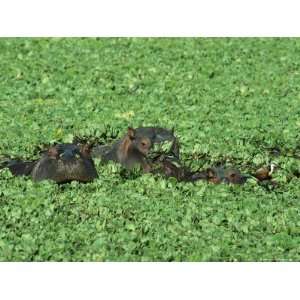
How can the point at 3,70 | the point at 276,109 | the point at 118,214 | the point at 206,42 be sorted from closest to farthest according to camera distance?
the point at 118,214
the point at 276,109
the point at 3,70
the point at 206,42

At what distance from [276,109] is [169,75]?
9.26 ft

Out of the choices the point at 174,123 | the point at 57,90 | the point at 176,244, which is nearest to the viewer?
the point at 176,244

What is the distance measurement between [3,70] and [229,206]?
8485mm

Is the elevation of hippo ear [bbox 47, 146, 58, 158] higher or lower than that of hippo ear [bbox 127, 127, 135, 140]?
lower

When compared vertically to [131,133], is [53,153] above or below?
below

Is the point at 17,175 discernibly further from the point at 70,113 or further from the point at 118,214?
the point at 70,113

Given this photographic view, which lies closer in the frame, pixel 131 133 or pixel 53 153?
pixel 53 153

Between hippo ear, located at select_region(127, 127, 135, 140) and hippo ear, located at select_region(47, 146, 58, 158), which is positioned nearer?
hippo ear, located at select_region(47, 146, 58, 158)

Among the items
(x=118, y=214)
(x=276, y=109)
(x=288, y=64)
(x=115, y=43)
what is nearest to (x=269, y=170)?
(x=118, y=214)

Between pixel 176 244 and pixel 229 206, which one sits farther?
pixel 229 206

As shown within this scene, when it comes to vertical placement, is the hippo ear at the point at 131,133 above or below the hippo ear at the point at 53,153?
above

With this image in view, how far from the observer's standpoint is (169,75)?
61.2ft

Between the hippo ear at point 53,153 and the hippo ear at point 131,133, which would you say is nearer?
the hippo ear at point 53,153

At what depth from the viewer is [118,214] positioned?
36.2 ft
